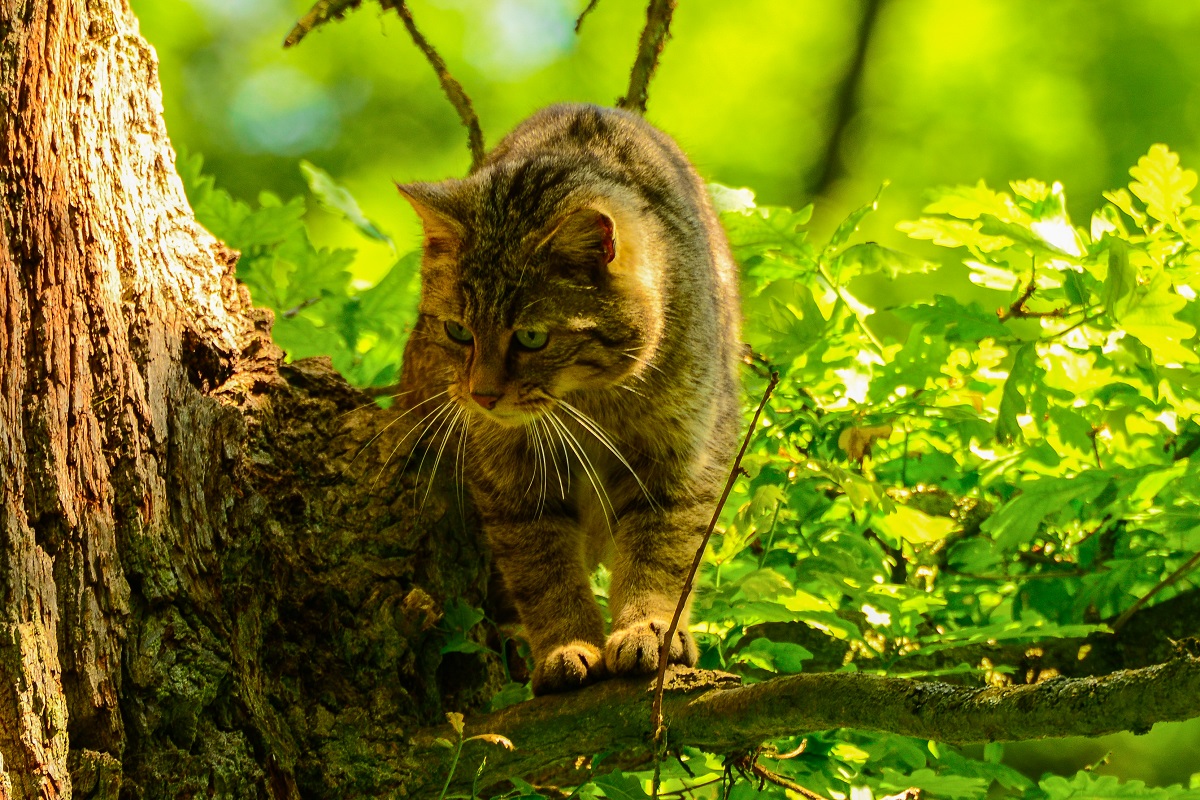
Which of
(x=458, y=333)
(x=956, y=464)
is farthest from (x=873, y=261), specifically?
(x=458, y=333)

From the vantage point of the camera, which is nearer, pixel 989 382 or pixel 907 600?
pixel 907 600

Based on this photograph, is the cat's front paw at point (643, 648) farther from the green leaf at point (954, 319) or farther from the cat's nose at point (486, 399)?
the green leaf at point (954, 319)

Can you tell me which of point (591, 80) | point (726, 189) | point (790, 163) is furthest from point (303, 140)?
point (726, 189)

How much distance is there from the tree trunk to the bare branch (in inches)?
20.8

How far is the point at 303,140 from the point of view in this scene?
659 centimetres

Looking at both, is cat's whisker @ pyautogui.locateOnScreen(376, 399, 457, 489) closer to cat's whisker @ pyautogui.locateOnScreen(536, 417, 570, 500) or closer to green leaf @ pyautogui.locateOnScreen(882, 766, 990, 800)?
cat's whisker @ pyautogui.locateOnScreen(536, 417, 570, 500)

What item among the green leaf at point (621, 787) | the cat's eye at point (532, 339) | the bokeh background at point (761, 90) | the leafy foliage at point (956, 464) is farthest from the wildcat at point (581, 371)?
the bokeh background at point (761, 90)

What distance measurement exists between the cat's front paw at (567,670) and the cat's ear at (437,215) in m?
0.96

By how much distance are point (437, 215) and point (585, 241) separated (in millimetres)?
367

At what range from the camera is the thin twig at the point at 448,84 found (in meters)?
3.00

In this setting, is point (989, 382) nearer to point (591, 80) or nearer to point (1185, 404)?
point (1185, 404)

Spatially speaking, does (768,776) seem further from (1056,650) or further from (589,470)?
(1056,650)

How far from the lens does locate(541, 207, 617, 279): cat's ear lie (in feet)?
7.63

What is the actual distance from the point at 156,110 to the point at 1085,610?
2.33 meters
